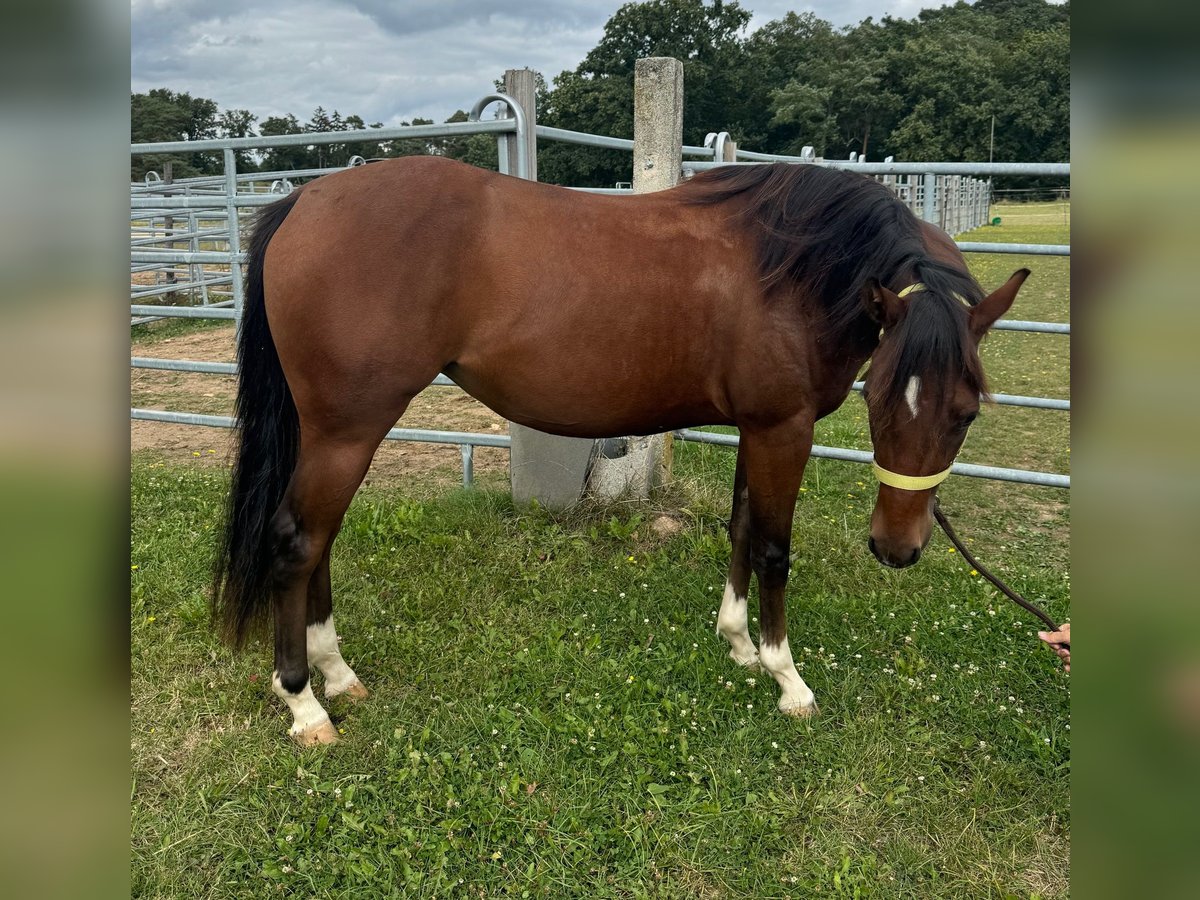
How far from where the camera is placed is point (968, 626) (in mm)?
3340

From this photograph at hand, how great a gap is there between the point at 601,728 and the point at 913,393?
1536 millimetres

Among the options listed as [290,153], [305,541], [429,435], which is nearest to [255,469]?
[305,541]

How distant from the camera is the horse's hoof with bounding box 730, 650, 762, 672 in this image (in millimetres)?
3182

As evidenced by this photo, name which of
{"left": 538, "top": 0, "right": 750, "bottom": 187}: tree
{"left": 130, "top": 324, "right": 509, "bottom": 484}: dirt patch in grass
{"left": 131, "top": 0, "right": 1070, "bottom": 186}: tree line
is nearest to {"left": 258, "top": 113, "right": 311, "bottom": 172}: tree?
{"left": 131, "top": 0, "right": 1070, "bottom": 186}: tree line

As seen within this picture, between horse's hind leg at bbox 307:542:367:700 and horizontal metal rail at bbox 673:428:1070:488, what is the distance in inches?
77.1

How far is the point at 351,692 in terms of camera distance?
298cm

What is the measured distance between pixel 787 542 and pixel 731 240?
113 centimetres

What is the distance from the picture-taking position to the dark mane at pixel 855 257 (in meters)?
2.26

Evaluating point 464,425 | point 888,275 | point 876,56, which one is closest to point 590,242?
point 888,275

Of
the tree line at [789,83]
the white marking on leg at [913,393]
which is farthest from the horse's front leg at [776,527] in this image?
the tree line at [789,83]

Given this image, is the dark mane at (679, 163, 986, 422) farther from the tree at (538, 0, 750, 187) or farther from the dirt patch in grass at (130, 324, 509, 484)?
the tree at (538, 0, 750, 187)

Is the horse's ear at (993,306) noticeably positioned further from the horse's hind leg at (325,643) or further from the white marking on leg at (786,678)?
the horse's hind leg at (325,643)
